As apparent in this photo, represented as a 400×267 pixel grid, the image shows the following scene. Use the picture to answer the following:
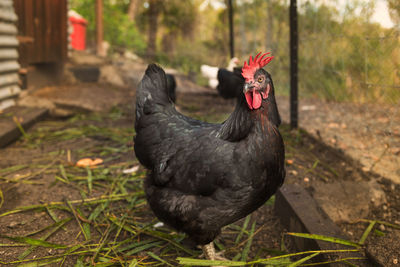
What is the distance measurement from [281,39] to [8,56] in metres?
4.45

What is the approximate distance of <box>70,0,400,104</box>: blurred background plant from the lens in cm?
323

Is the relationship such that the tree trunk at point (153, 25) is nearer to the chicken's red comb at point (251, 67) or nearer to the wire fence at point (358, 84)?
the wire fence at point (358, 84)

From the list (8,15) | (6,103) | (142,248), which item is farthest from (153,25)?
(142,248)

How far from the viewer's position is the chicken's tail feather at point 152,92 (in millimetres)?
2463

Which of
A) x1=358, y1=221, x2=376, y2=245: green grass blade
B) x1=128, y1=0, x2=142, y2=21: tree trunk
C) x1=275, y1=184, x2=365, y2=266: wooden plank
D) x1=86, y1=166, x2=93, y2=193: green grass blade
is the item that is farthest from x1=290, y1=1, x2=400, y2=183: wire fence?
x1=128, y1=0, x2=142, y2=21: tree trunk

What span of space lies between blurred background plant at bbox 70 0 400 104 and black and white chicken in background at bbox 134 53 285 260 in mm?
1525

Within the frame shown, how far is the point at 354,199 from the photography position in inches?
104

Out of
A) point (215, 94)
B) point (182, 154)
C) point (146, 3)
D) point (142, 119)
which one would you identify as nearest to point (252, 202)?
point (182, 154)

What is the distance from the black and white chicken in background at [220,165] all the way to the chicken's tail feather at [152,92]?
0.97 feet

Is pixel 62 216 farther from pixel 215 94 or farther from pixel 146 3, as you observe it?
pixel 146 3

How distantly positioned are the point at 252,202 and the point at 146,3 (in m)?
13.4

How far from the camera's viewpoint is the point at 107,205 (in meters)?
2.70

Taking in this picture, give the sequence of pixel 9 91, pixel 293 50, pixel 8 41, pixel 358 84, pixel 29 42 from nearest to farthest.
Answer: pixel 358 84
pixel 293 50
pixel 8 41
pixel 9 91
pixel 29 42

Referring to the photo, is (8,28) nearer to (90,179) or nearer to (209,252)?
(90,179)
